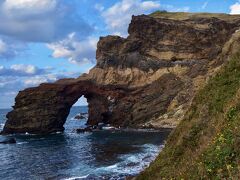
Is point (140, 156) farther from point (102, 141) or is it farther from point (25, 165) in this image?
point (102, 141)

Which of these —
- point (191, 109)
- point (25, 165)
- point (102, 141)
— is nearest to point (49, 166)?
point (25, 165)

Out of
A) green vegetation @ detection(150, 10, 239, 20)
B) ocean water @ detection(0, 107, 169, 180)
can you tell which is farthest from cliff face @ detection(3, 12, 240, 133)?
ocean water @ detection(0, 107, 169, 180)

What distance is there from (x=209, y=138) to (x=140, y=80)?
8948 cm

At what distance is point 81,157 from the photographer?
58.2 m

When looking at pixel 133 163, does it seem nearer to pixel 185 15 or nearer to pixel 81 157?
pixel 81 157

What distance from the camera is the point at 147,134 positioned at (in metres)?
81.8

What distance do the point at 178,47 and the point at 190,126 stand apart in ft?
302

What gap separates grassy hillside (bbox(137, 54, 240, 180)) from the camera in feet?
42.2

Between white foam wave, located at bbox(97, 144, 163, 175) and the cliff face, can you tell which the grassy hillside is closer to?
white foam wave, located at bbox(97, 144, 163, 175)

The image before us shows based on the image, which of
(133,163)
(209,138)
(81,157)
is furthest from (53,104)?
(209,138)

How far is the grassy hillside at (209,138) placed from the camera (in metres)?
12.9

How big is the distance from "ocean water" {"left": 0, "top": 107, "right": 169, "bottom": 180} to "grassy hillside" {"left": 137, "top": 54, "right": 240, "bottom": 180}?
21240 mm

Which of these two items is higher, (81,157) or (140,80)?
(140,80)

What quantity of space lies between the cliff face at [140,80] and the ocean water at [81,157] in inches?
544
